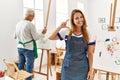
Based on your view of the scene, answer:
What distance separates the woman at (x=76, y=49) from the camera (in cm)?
212

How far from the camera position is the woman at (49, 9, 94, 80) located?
2.12 metres

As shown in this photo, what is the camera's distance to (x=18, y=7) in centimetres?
450

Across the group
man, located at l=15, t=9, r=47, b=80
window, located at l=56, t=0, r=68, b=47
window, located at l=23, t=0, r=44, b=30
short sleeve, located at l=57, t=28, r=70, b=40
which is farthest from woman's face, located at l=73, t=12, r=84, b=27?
window, located at l=56, t=0, r=68, b=47

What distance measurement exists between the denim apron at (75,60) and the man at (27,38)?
1.42m

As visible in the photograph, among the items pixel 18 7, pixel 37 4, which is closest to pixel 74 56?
pixel 18 7

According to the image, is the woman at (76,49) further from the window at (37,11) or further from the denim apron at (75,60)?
the window at (37,11)

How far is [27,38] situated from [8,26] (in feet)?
3.25

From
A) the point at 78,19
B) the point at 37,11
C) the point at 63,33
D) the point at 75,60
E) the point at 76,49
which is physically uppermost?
the point at 37,11

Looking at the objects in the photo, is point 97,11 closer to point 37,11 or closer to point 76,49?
point 37,11

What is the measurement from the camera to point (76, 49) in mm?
2115

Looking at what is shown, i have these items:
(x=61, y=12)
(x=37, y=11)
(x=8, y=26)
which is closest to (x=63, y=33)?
(x=8, y=26)

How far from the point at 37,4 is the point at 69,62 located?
3.54 m

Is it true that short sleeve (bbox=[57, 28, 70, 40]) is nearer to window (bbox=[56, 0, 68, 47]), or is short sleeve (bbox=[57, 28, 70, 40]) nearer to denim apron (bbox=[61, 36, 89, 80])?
denim apron (bbox=[61, 36, 89, 80])

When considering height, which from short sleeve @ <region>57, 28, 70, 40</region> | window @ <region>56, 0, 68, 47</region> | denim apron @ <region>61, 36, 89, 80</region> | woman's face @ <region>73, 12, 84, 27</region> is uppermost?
window @ <region>56, 0, 68, 47</region>
